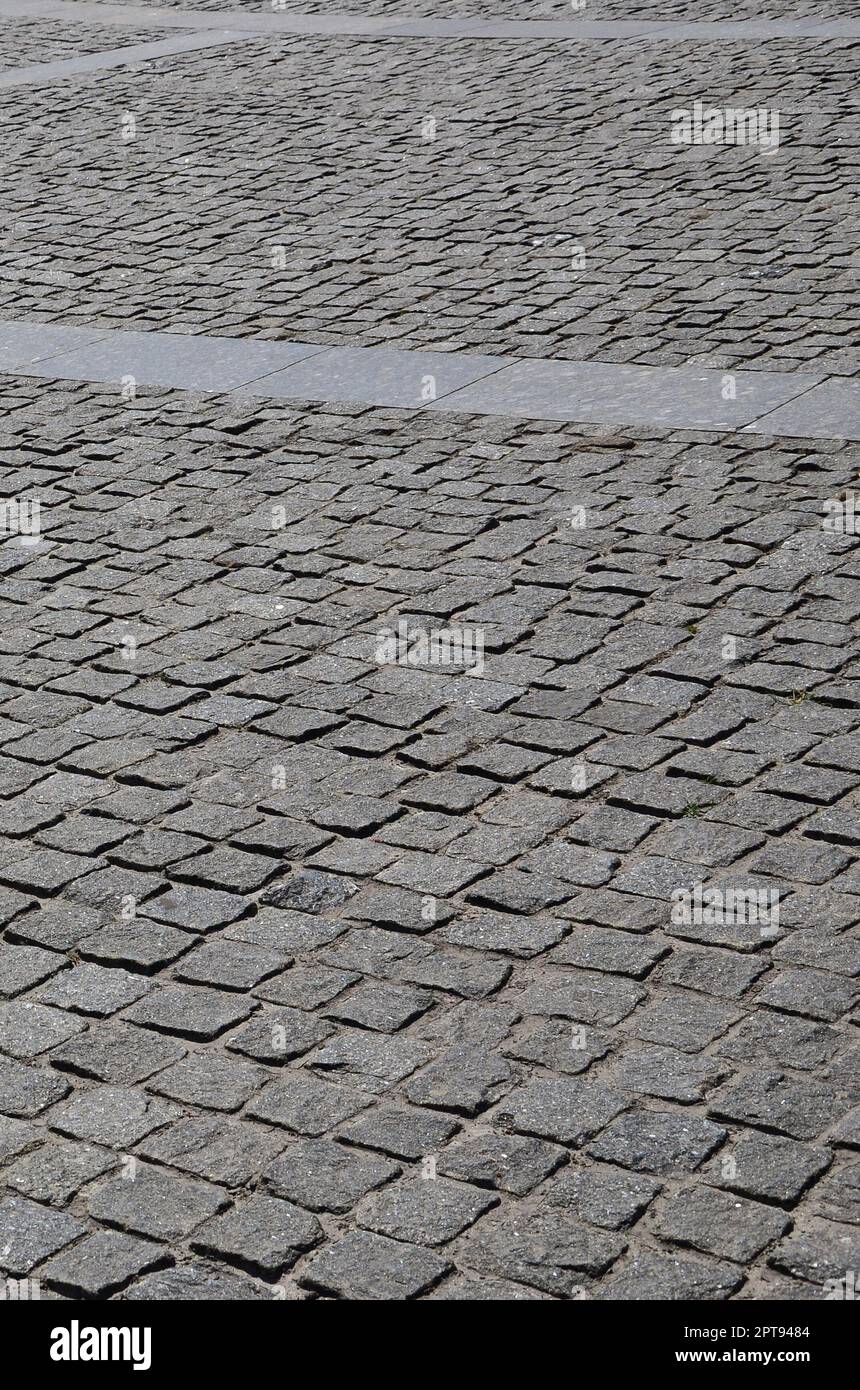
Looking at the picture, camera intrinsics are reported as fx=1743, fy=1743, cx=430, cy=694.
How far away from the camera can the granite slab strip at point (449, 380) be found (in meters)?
7.78

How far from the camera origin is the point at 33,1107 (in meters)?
4.04

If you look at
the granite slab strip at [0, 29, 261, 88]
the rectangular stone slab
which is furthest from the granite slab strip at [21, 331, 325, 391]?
the granite slab strip at [0, 29, 261, 88]

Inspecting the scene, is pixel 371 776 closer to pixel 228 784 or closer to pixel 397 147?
pixel 228 784

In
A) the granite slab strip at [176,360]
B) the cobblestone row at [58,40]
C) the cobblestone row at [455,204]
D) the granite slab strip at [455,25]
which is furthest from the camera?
the cobblestone row at [58,40]

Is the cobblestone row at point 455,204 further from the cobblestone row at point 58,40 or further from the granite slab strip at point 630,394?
the cobblestone row at point 58,40

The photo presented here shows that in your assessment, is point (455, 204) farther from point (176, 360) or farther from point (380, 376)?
point (380, 376)

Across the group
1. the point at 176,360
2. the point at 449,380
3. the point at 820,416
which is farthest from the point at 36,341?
the point at 820,416

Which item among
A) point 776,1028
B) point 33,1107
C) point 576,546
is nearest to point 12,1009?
point 33,1107

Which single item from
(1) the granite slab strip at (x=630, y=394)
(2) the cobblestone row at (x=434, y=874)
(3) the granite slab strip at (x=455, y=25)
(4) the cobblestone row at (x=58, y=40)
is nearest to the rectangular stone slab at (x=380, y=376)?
(1) the granite slab strip at (x=630, y=394)

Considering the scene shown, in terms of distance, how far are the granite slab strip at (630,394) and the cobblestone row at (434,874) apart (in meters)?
0.25

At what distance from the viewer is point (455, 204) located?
11445mm

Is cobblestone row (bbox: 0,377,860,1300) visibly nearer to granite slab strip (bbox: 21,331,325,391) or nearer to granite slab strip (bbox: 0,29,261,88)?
granite slab strip (bbox: 21,331,325,391)

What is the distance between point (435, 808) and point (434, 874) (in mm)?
356

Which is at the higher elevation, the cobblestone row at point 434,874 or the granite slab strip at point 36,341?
the granite slab strip at point 36,341
